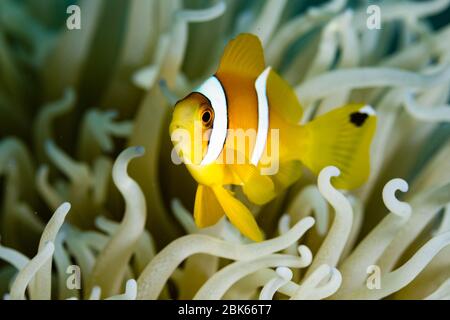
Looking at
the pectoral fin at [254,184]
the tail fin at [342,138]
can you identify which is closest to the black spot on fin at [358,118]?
the tail fin at [342,138]

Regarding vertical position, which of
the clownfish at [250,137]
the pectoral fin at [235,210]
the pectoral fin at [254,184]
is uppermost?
the clownfish at [250,137]

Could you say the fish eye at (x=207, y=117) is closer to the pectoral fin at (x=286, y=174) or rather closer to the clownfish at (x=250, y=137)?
the clownfish at (x=250, y=137)

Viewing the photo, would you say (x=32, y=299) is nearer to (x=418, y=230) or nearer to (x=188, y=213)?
(x=188, y=213)

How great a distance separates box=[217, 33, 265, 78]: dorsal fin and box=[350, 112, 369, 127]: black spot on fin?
10cm

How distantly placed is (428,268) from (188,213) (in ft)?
1.07

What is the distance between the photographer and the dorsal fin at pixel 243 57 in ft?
1.64

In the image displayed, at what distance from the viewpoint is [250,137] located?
484 millimetres

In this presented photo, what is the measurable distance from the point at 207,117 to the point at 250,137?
5 cm

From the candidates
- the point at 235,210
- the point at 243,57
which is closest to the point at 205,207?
the point at 235,210

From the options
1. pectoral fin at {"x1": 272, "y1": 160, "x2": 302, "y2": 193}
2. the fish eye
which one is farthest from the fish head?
pectoral fin at {"x1": 272, "y1": 160, "x2": 302, "y2": 193}

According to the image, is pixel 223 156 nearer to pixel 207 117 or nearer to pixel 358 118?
pixel 207 117

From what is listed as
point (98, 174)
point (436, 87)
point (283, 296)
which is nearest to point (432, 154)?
point (436, 87)

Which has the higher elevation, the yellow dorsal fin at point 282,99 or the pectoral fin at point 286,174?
the yellow dorsal fin at point 282,99

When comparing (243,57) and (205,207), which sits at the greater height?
(243,57)
